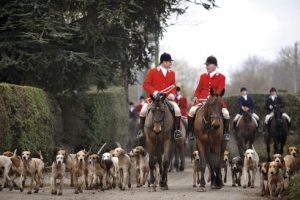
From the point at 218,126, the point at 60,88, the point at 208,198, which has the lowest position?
the point at 208,198

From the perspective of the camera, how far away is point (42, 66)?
25719 mm

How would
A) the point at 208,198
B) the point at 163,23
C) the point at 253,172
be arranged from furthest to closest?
the point at 163,23, the point at 253,172, the point at 208,198

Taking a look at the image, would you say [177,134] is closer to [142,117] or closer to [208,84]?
[142,117]

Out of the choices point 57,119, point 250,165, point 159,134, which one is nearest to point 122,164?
point 159,134

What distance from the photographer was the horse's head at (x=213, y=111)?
18.1 m

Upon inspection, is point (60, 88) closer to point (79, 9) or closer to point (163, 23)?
point (79, 9)

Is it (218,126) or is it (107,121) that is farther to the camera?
(107,121)

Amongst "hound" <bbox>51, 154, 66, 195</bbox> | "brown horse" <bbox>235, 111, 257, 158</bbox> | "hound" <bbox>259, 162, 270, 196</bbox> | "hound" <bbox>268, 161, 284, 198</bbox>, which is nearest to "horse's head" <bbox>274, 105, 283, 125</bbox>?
"brown horse" <bbox>235, 111, 257, 158</bbox>

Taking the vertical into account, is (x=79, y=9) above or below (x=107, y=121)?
above

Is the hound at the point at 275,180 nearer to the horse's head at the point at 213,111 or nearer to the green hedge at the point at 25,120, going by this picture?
the horse's head at the point at 213,111

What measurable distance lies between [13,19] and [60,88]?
118 inches

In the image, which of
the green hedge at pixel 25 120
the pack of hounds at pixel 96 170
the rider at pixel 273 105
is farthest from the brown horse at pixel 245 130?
the pack of hounds at pixel 96 170

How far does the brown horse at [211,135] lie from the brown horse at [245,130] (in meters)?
10.5

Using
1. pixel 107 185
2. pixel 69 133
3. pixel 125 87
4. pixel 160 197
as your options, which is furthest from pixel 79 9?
pixel 160 197
